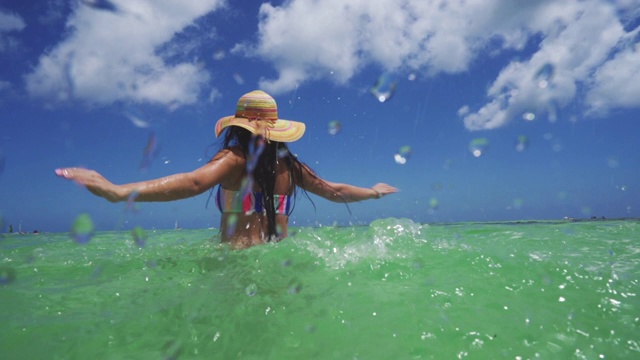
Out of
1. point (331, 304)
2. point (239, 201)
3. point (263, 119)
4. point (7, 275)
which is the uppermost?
point (263, 119)

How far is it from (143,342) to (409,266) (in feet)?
6.92

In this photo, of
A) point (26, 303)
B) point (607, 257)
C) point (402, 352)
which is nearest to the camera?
point (402, 352)

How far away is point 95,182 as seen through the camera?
2607mm

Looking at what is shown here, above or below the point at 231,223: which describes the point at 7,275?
below

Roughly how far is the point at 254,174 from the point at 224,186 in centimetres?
28

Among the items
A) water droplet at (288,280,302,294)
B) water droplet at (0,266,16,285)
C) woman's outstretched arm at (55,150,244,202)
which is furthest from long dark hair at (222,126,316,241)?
water droplet at (0,266,16,285)

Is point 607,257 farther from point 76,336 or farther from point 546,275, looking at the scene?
point 76,336

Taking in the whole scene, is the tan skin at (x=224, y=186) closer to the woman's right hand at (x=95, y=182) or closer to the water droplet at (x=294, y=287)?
the woman's right hand at (x=95, y=182)

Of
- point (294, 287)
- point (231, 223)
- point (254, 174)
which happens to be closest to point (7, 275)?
point (231, 223)

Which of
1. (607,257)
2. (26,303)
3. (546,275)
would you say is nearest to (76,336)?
(26,303)

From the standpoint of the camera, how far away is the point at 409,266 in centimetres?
342

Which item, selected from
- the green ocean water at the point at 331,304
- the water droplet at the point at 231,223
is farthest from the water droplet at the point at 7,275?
the water droplet at the point at 231,223

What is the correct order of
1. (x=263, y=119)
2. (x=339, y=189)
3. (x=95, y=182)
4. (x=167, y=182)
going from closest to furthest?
(x=95, y=182)
(x=167, y=182)
(x=263, y=119)
(x=339, y=189)

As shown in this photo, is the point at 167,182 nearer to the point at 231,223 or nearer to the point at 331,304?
the point at 231,223
